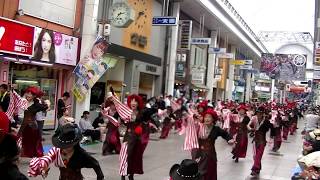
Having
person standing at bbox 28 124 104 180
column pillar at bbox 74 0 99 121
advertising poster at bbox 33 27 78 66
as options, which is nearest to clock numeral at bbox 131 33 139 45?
column pillar at bbox 74 0 99 121

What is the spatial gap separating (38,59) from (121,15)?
4.52m

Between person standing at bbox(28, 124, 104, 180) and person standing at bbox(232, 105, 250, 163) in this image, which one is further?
person standing at bbox(232, 105, 250, 163)

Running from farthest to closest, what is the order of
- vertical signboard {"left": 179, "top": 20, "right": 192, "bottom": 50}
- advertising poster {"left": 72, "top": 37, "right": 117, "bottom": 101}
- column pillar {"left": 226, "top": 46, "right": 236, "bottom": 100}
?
column pillar {"left": 226, "top": 46, "right": 236, "bottom": 100}
vertical signboard {"left": 179, "top": 20, "right": 192, "bottom": 50}
advertising poster {"left": 72, "top": 37, "right": 117, "bottom": 101}

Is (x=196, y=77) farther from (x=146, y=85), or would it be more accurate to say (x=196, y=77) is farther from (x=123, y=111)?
(x=123, y=111)

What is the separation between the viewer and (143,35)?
80.3ft

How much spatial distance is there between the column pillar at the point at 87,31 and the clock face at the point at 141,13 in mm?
5068

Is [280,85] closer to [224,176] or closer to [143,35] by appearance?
[143,35]

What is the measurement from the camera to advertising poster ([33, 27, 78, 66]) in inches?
616

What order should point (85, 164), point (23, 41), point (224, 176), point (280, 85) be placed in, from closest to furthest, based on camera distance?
point (85, 164)
point (224, 176)
point (23, 41)
point (280, 85)

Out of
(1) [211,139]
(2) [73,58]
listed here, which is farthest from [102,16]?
(1) [211,139]

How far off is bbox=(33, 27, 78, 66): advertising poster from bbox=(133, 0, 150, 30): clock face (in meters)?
6.20

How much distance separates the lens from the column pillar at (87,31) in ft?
59.2

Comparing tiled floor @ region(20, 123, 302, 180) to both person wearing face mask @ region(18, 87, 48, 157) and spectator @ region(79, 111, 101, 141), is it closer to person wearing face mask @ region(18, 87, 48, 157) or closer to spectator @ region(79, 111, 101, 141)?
person wearing face mask @ region(18, 87, 48, 157)

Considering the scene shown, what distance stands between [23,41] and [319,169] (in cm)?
1206
